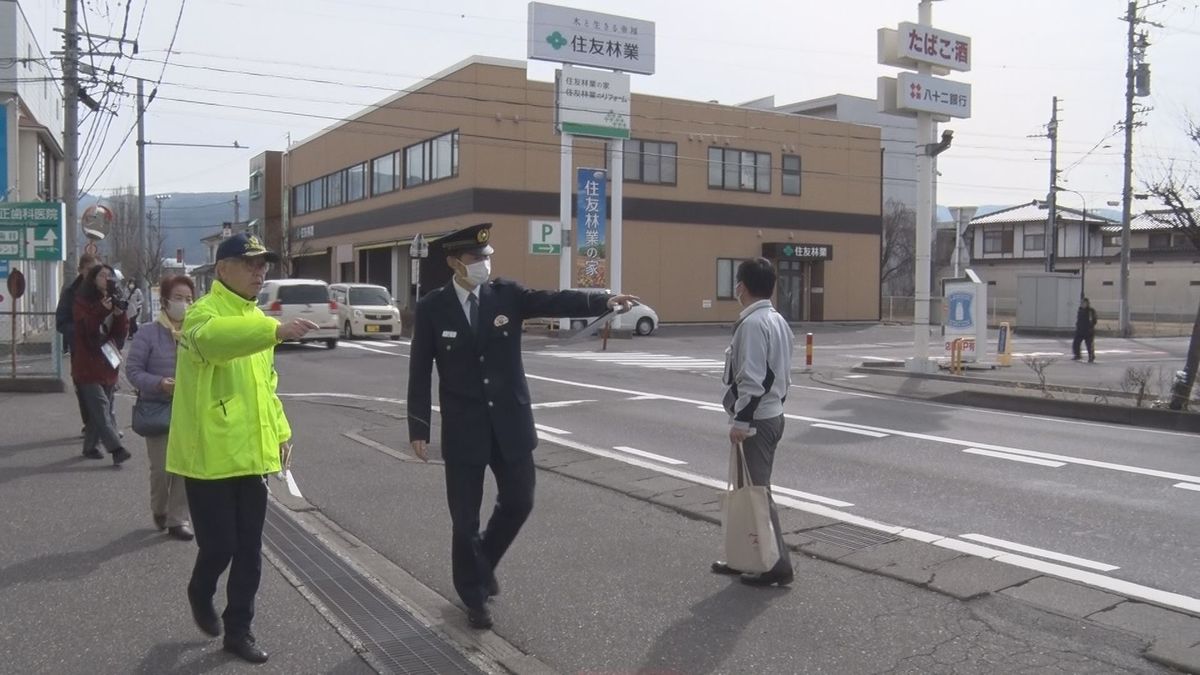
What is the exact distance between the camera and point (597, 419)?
42.7 ft

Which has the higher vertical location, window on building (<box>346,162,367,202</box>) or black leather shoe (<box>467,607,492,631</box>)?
window on building (<box>346,162,367,202</box>)

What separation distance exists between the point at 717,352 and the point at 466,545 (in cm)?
2338

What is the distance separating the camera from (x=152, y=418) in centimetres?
653

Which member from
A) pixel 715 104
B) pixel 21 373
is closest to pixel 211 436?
pixel 21 373

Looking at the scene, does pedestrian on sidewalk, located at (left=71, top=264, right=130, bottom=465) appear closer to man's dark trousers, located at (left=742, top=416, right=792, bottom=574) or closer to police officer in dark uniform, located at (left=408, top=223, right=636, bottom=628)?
police officer in dark uniform, located at (left=408, top=223, right=636, bottom=628)

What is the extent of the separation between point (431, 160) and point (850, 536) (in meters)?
36.2

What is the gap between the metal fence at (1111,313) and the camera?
160 feet

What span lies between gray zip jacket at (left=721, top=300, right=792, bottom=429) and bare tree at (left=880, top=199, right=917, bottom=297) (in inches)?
2506

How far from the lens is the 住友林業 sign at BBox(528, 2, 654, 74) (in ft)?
107

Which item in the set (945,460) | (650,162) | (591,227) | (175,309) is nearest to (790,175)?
(650,162)

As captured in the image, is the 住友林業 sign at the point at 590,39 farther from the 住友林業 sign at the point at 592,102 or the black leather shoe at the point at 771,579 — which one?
the black leather shoe at the point at 771,579

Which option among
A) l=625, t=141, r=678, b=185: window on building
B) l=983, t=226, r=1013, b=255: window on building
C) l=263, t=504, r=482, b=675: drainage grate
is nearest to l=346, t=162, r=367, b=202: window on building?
l=625, t=141, r=678, b=185: window on building

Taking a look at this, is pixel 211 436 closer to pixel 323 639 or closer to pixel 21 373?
pixel 323 639

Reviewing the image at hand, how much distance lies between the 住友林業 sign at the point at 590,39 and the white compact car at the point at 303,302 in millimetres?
11641
